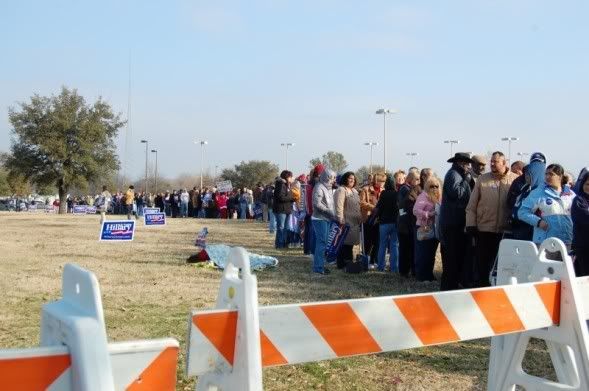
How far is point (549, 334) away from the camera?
11.4 feet

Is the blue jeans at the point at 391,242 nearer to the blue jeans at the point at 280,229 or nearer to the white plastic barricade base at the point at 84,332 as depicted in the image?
the blue jeans at the point at 280,229

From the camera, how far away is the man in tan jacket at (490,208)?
8148 millimetres

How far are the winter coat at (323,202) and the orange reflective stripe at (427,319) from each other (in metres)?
7.73

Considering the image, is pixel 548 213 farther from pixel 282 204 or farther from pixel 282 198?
pixel 282 198

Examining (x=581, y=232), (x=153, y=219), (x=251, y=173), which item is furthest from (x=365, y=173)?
(x=251, y=173)

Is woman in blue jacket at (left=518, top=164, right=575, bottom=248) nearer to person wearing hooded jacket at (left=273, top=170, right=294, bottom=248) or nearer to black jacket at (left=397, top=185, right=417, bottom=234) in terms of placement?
black jacket at (left=397, top=185, right=417, bottom=234)

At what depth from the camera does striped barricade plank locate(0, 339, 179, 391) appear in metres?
1.59

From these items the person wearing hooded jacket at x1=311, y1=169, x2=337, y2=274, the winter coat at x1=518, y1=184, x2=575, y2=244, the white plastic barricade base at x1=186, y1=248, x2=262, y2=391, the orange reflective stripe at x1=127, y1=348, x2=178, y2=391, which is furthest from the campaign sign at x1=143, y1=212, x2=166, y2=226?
the orange reflective stripe at x1=127, y1=348, x2=178, y2=391

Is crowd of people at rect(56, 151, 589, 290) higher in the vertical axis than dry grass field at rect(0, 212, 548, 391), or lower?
higher

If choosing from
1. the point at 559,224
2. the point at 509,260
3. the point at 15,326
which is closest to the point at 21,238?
the point at 15,326

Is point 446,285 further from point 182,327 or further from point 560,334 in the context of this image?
point 560,334

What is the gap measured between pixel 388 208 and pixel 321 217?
1.18 m

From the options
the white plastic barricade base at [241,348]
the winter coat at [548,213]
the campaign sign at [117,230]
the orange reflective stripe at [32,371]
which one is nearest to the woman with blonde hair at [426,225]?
the winter coat at [548,213]

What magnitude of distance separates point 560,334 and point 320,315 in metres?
1.53
